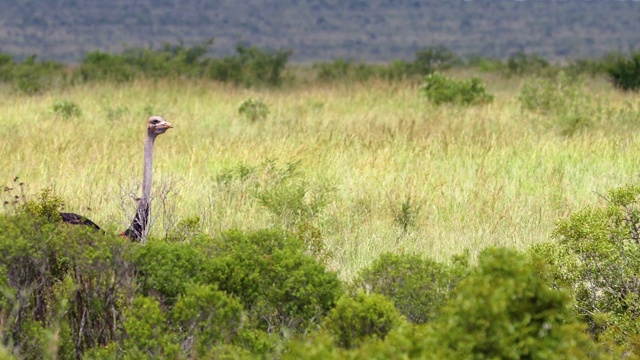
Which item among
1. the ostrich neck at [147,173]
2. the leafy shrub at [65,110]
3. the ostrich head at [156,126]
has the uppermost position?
the ostrich head at [156,126]

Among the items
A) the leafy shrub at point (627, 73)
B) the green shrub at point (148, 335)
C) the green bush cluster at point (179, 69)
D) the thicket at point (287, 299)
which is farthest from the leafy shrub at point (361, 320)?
the leafy shrub at point (627, 73)

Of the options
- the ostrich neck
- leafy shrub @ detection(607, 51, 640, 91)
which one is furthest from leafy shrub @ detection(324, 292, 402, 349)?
leafy shrub @ detection(607, 51, 640, 91)

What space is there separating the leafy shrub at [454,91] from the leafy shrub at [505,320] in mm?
12067

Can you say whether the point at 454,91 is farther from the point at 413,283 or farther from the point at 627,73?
the point at 413,283

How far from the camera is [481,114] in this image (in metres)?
14.5

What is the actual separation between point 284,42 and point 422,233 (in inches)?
3594

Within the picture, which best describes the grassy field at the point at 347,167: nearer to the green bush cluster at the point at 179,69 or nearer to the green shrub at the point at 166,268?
the green shrub at the point at 166,268

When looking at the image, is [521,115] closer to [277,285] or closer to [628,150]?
[628,150]

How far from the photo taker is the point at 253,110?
47.5 feet

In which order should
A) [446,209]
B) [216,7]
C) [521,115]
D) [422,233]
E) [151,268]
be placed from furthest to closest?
[216,7]
[521,115]
[446,209]
[422,233]
[151,268]

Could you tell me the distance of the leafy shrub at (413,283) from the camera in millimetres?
4852

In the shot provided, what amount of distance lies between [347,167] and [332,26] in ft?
331

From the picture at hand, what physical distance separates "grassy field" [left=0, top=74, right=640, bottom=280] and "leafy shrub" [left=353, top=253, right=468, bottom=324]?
762 millimetres

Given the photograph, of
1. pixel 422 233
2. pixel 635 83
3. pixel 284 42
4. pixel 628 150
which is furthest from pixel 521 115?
pixel 284 42
